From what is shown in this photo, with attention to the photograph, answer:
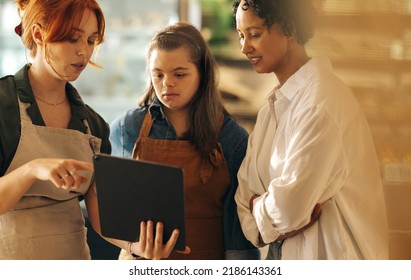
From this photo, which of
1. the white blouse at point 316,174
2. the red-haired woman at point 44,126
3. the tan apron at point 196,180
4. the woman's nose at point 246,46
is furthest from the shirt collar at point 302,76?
the red-haired woman at point 44,126

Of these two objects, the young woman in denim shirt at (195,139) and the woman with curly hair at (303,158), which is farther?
the young woman in denim shirt at (195,139)

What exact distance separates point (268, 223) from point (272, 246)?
0.52 feet

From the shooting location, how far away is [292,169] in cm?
104

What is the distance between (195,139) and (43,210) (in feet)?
1.16

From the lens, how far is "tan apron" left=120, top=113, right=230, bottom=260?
124cm

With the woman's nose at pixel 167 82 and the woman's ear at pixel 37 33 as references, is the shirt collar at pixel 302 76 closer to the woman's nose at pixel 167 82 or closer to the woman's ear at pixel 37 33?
the woman's nose at pixel 167 82

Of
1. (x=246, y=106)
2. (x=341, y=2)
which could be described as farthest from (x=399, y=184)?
(x=246, y=106)

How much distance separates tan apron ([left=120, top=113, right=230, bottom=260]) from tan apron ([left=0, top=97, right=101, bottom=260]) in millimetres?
138

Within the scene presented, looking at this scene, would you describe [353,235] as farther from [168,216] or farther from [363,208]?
[168,216]

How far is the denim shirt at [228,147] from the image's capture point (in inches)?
49.3

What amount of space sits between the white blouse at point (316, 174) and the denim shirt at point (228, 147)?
0.07m

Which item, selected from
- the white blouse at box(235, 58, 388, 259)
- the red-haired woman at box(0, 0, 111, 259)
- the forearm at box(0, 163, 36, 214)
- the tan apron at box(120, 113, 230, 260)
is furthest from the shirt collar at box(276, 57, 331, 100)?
the forearm at box(0, 163, 36, 214)

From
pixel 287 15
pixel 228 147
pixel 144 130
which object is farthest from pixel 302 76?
pixel 144 130

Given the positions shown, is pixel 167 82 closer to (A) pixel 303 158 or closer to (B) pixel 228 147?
(B) pixel 228 147
